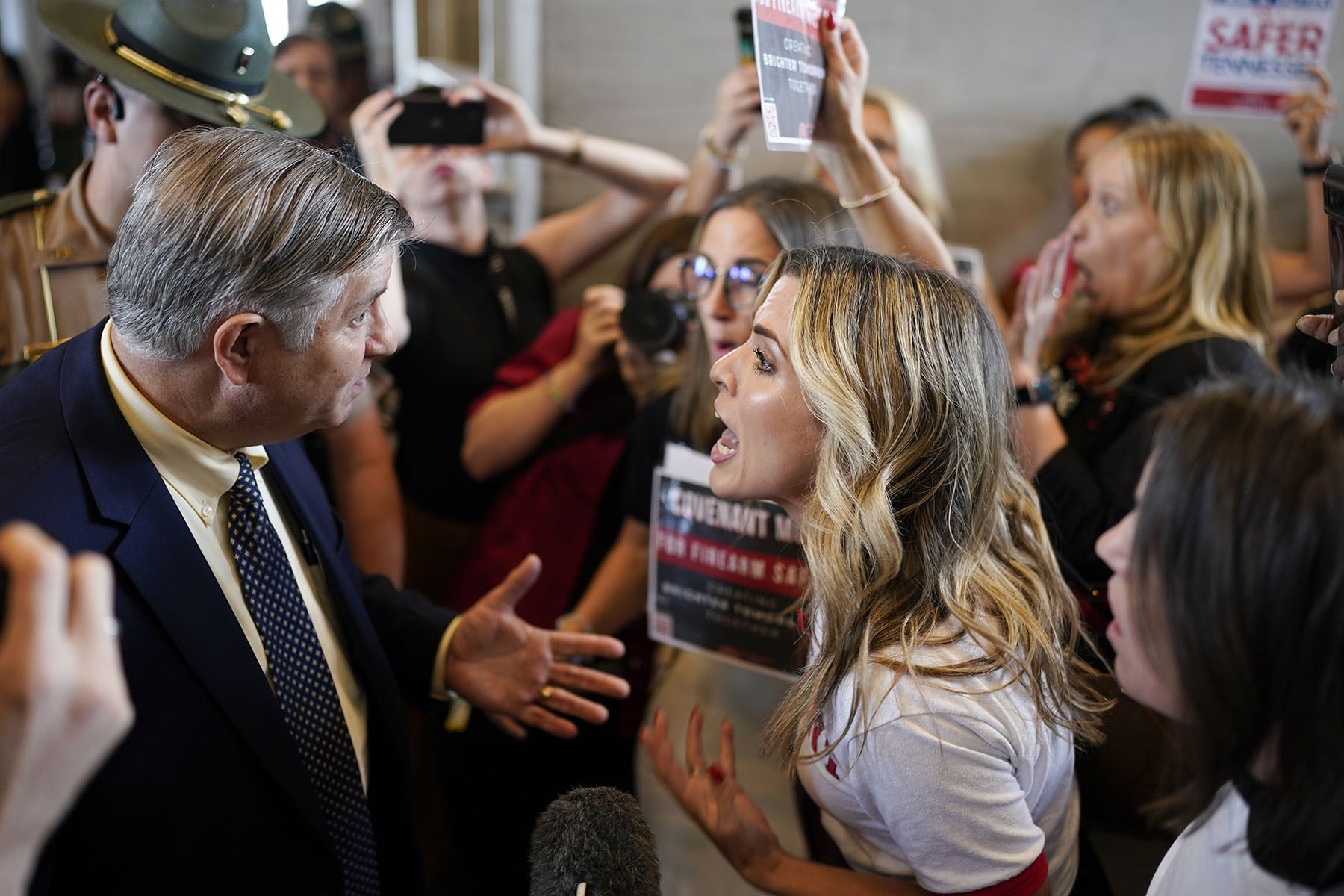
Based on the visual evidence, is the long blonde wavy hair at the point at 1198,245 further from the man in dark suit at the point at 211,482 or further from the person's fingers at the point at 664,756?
the man in dark suit at the point at 211,482

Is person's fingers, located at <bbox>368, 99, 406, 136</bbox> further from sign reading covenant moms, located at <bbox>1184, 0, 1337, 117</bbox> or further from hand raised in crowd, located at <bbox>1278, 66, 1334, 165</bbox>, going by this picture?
hand raised in crowd, located at <bbox>1278, 66, 1334, 165</bbox>

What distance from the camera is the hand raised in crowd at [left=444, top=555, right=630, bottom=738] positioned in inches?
61.2

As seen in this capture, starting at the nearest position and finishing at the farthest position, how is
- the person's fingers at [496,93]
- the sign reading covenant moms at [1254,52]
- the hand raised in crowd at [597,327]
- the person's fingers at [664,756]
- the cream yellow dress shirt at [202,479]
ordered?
the cream yellow dress shirt at [202,479] → the person's fingers at [664,756] → the hand raised in crowd at [597,327] → the person's fingers at [496,93] → the sign reading covenant moms at [1254,52]

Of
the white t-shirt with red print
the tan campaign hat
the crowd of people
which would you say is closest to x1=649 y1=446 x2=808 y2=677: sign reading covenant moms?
the crowd of people

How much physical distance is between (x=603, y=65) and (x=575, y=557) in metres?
1.71

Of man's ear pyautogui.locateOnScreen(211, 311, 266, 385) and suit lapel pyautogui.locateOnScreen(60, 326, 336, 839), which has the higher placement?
man's ear pyautogui.locateOnScreen(211, 311, 266, 385)

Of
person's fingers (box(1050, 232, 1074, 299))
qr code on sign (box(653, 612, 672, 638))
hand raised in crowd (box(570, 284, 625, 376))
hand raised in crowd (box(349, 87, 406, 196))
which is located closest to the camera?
qr code on sign (box(653, 612, 672, 638))

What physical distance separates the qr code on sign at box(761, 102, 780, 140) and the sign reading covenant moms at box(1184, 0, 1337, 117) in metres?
2.23

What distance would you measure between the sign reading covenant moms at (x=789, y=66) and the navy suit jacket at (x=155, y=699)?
0.94 meters

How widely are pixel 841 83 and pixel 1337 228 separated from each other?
29.3 inches

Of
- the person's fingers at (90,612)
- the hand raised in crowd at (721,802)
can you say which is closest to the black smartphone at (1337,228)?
the hand raised in crowd at (721,802)

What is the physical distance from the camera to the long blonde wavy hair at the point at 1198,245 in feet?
6.79

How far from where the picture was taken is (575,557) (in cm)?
220

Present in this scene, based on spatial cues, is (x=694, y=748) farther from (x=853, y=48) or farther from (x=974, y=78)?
(x=974, y=78)
